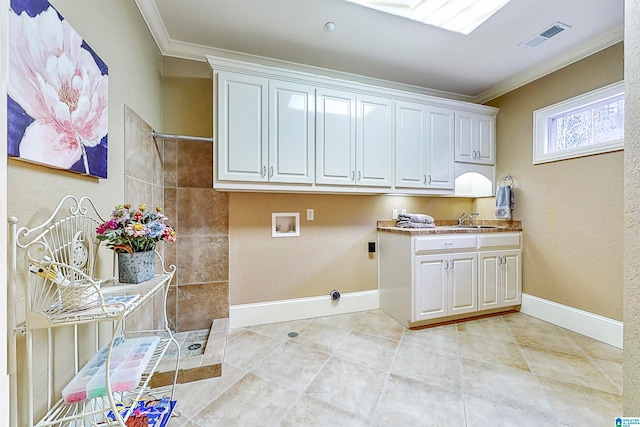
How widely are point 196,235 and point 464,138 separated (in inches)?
121

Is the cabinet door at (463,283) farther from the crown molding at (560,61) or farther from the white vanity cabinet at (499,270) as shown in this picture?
the crown molding at (560,61)

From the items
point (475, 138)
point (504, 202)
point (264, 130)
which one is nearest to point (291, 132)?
point (264, 130)

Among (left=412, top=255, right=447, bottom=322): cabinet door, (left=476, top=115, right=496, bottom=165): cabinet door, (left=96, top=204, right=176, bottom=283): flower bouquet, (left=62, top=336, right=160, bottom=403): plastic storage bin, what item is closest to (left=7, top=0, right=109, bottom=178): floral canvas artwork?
(left=96, top=204, right=176, bottom=283): flower bouquet

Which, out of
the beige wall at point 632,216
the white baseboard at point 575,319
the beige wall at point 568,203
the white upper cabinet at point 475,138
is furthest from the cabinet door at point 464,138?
the beige wall at point 632,216

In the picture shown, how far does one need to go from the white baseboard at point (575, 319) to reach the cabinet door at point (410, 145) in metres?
1.74

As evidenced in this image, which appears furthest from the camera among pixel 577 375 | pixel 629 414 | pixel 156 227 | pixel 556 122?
pixel 556 122

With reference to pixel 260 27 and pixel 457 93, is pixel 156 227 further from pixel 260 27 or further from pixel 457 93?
pixel 457 93

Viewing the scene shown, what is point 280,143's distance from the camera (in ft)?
7.31

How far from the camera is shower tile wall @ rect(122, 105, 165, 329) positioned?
1.63m

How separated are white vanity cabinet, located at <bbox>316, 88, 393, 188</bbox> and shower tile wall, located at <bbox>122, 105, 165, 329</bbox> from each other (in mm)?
1372

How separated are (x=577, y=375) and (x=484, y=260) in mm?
1098

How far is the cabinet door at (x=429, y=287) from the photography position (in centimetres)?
236

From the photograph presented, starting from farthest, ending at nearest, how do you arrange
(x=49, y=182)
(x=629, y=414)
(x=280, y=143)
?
(x=280, y=143)
(x=49, y=182)
(x=629, y=414)

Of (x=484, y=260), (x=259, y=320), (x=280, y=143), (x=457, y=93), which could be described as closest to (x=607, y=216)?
(x=484, y=260)
